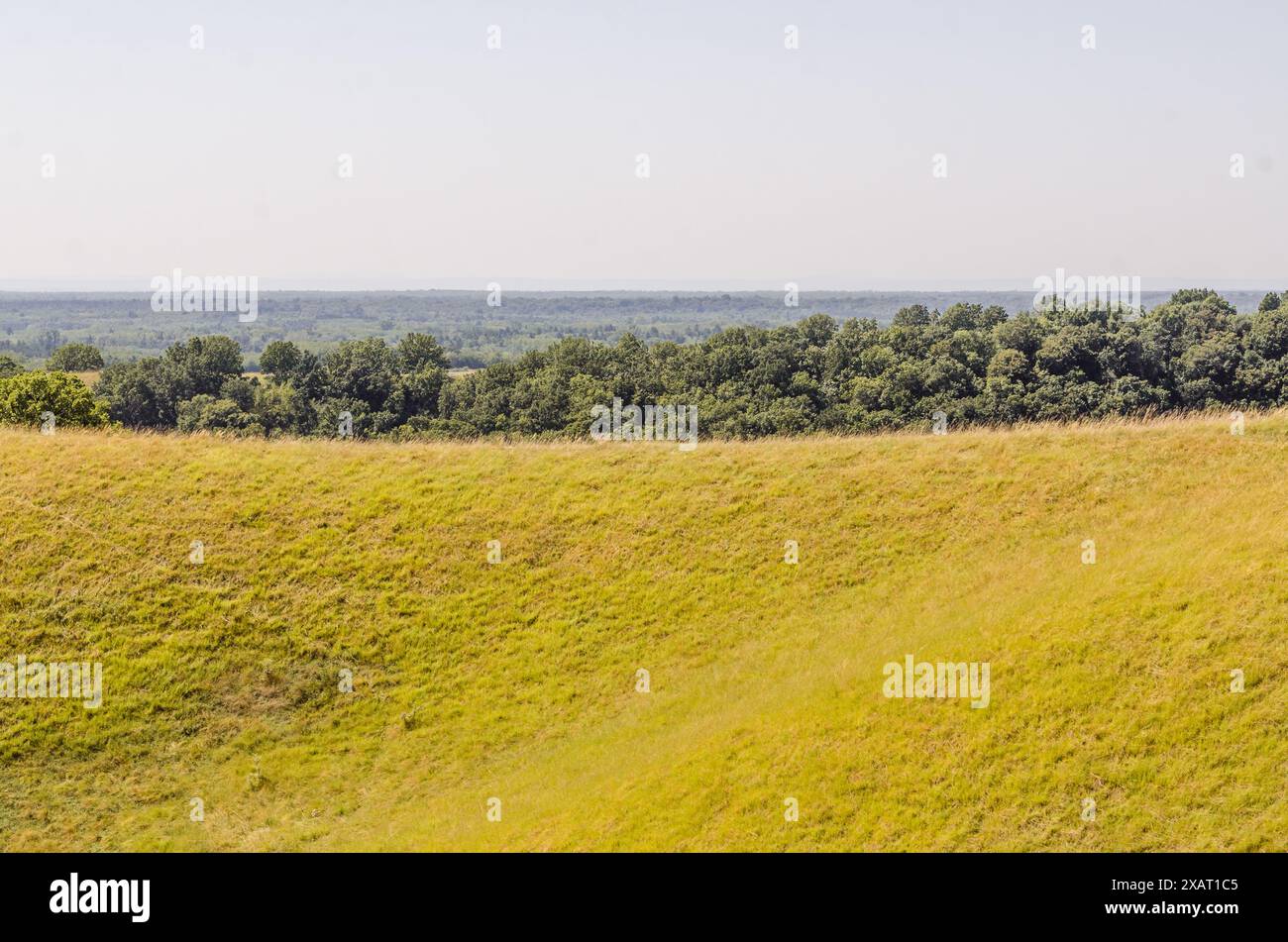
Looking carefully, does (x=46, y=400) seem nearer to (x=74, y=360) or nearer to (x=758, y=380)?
(x=74, y=360)

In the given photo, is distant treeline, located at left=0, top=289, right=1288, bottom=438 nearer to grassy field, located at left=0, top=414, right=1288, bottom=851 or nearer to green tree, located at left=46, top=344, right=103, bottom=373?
green tree, located at left=46, top=344, right=103, bottom=373

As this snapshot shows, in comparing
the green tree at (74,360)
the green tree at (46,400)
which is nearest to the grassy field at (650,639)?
the green tree at (46,400)

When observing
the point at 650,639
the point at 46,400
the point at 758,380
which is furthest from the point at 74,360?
the point at 650,639

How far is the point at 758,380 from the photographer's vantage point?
288 ft

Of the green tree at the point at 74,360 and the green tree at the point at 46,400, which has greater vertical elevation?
the green tree at the point at 74,360

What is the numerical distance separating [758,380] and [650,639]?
6036 cm

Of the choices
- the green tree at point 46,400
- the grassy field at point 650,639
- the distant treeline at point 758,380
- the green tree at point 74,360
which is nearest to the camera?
the grassy field at point 650,639

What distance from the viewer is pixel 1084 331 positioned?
284ft

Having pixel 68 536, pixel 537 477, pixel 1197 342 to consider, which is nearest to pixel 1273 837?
pixel 537 477

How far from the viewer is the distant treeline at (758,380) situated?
8056 cm

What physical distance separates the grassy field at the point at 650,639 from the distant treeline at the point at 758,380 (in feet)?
134

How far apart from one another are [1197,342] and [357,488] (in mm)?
87751

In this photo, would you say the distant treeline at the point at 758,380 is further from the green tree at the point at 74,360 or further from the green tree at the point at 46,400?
the green tree at the point at 46,400
